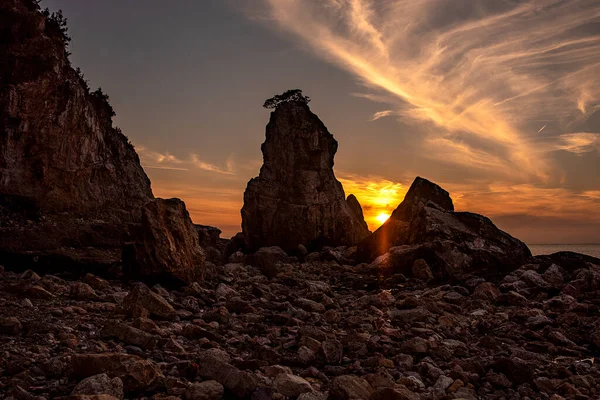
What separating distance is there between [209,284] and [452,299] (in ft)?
24.1

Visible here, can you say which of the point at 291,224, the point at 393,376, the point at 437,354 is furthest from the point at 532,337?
the point at 291,224

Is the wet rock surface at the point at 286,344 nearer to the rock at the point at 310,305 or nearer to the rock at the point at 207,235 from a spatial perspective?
the rock at the point at 310,305

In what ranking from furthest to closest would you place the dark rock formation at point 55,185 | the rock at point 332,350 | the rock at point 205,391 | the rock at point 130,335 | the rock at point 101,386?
the dark rock formation at point 55,185 → the rock at point 332,350 → the rock at point 130,335 → the rock at point 205,391 → the rock at point 101,386

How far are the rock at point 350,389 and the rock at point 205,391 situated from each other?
54.0 inches

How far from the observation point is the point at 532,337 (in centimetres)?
915

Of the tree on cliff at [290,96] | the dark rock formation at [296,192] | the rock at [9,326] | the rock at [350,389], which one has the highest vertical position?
the tree on cliff at [290,96]

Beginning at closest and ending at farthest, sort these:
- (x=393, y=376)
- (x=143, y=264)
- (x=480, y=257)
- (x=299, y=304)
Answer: (x=393, y=376) → (x=299, y=304) → (x=143, y=264) → (x=480, y=257)

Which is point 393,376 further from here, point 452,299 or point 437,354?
point 452,299

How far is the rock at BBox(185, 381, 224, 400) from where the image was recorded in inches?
195

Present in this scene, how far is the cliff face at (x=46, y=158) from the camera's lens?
13.1 m

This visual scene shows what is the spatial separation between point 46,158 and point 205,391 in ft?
41.0

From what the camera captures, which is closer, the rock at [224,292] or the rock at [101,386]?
the rock at [101,386]

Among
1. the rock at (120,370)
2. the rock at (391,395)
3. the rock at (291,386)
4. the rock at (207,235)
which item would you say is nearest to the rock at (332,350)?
the rock at (291,386)

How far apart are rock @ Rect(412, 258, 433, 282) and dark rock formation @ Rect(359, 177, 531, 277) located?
0.47m
